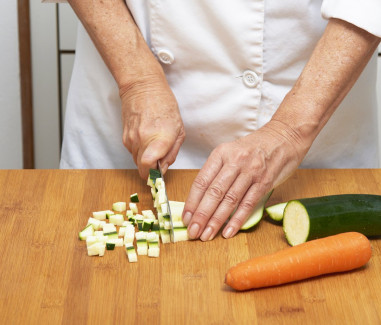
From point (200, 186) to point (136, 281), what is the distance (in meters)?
0.27

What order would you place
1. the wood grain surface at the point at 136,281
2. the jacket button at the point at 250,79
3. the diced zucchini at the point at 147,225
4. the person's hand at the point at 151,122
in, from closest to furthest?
1. the wood grain surface at the point at 136,281
2. the diced zucchini at the point at 147,225
3. the person's hand at the point at 151,122
4. the jacket button at the point at 250,79

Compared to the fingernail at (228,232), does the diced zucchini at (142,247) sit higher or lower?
lower

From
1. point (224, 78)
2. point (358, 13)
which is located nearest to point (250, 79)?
point (224, 78)

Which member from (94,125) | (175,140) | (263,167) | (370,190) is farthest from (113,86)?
(370,190)

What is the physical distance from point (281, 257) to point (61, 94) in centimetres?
148

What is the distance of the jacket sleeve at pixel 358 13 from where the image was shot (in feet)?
4.82

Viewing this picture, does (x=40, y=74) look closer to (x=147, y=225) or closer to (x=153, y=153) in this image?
(x=153, y=153)

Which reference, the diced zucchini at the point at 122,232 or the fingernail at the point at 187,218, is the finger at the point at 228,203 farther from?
the diced zucchini at the point at 122,232

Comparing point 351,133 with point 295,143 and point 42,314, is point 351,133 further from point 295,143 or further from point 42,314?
point 42,314

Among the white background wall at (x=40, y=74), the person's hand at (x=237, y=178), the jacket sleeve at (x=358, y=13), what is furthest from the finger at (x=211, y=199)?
the white background wall at (x=40, y=74)

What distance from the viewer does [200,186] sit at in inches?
57.3

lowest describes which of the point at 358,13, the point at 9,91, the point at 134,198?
the point at 9,91

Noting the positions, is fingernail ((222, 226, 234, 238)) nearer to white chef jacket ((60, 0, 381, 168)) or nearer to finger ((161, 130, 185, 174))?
finger ((161, 130, 185, 174))

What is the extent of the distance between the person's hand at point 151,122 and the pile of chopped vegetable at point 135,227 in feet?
0.19
